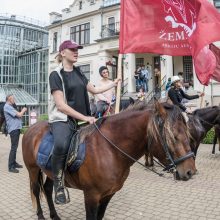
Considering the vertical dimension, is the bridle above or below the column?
below

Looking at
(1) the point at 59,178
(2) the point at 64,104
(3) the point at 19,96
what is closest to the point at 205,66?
(2) the point at 64,104

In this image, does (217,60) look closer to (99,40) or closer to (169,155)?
(169,155)

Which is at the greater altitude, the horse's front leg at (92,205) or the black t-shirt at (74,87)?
the black t-shirt at (74,87)

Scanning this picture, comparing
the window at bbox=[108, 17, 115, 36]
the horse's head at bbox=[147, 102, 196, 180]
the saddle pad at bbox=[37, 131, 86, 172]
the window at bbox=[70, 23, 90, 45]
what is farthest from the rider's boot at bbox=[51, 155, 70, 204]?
the window at bbox=[70, 23, 90, 45]

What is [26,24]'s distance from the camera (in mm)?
43375

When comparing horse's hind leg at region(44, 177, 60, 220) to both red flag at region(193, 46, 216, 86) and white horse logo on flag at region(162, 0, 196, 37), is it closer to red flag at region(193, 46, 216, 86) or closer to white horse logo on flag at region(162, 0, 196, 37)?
white horse logo on flag at region(162, 0, 196, 37)

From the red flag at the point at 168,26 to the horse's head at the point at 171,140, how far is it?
288 cm

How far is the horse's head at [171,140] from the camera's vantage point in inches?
118

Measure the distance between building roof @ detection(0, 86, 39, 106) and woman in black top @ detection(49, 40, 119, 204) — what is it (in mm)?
33094

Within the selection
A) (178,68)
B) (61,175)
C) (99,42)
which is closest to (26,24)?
(99,42)

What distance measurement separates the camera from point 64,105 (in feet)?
11.7

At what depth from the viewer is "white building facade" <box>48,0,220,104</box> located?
2659 cm

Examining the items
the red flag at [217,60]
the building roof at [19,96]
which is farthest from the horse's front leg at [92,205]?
the building roof at [19,96]

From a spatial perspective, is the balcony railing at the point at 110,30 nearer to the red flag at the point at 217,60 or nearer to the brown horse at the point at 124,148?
the red flag at the point at 217,60
